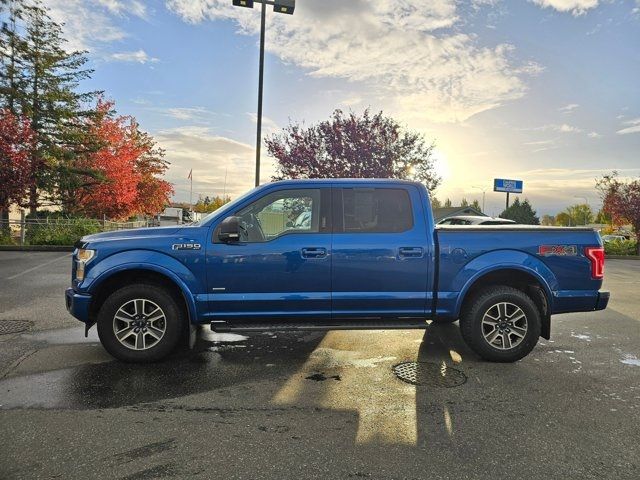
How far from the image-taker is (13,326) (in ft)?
20.5

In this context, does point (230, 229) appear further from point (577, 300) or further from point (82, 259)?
point (577, 300)

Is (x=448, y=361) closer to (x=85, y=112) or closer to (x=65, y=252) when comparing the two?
(x=65, y=252)

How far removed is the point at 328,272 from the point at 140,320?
203 centimetres

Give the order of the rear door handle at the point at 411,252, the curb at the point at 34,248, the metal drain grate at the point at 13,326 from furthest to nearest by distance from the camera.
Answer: the curb at the point at 34,248, the metal drain grate at the point at 13,326, the rear door handle at the point at 411,252

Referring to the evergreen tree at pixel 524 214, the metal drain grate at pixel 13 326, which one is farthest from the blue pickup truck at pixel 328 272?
the evergreen tree at pixel 524 214

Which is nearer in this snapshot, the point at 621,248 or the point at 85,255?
the point at 85,255

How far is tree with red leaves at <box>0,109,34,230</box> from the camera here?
18.8 metres

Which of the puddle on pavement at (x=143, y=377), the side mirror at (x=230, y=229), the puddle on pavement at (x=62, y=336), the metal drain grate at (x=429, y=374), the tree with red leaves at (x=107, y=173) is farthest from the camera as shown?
the tree with red leaves at (x=107, y=173)

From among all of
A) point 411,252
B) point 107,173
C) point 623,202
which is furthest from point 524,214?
point 411,252

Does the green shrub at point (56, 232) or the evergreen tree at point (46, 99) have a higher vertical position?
the evergreen tree at point (46, 99)

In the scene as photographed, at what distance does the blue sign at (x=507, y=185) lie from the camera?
5200 cm

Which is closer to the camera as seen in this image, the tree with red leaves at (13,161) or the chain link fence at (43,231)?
the tree with red leaves at (13,161)

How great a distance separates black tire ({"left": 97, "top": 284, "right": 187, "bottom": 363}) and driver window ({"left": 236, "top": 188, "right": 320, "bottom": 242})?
42.6 inches

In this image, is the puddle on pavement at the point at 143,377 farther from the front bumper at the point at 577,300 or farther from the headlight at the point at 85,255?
the front bumper at the point at 577,300
